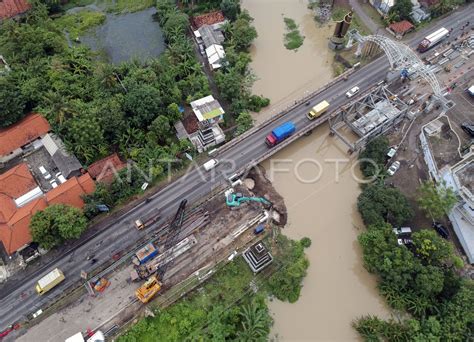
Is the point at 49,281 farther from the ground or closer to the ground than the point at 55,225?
closer to the ground

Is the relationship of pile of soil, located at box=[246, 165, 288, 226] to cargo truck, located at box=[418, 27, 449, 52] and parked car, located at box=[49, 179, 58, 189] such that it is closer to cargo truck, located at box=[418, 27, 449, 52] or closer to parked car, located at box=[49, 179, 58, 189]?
parked car, located at box=[49, 179, 58, 189]

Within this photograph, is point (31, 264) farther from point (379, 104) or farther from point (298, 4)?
point (298, 4)

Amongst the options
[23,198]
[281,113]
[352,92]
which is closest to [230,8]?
[281,113]

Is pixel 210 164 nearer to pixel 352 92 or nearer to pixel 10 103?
pixel 352 92

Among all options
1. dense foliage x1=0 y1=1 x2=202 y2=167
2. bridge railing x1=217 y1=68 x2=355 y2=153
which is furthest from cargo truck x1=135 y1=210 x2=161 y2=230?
bridge railing x1=217 y1=68 x2=355 y2=153

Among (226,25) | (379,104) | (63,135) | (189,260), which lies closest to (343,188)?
(379,104)
